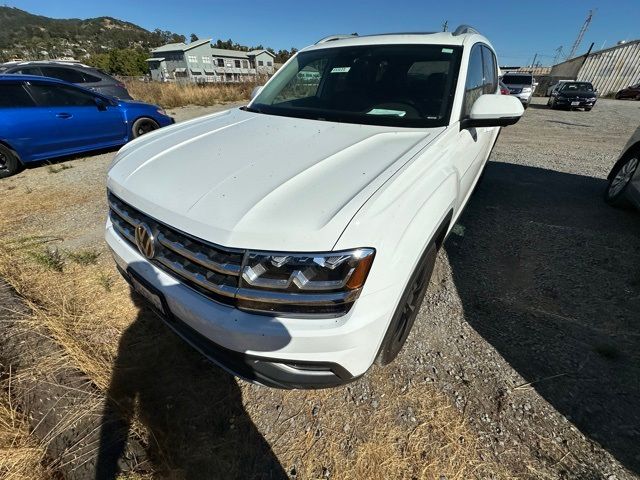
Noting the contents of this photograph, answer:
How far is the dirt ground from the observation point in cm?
150

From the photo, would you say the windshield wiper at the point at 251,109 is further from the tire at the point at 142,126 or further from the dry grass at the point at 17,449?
the tire at the point at 142,126

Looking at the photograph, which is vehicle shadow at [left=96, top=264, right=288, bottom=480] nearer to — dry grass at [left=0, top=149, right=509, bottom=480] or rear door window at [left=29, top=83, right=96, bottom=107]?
dry grass at [left=0, top=149, right=509, bottom=480]

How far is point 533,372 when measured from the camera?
→ 191cm

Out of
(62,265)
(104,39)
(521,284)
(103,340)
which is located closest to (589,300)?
(521,284)

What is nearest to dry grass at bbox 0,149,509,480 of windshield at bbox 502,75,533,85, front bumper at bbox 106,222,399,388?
front bumper at bbox 106,222,399,388

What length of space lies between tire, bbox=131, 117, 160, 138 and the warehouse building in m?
32.0

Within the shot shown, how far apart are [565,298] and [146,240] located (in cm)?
292

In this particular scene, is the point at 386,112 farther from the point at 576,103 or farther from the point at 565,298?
the point at 576,103

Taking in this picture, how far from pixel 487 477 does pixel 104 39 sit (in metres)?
160

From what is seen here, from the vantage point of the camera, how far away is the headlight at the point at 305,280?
1137 mm

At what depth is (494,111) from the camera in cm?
197

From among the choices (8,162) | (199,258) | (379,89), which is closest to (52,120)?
(8,162)

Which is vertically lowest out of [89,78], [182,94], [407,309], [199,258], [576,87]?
[182,94]

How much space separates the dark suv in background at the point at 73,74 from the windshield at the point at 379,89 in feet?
24.1
